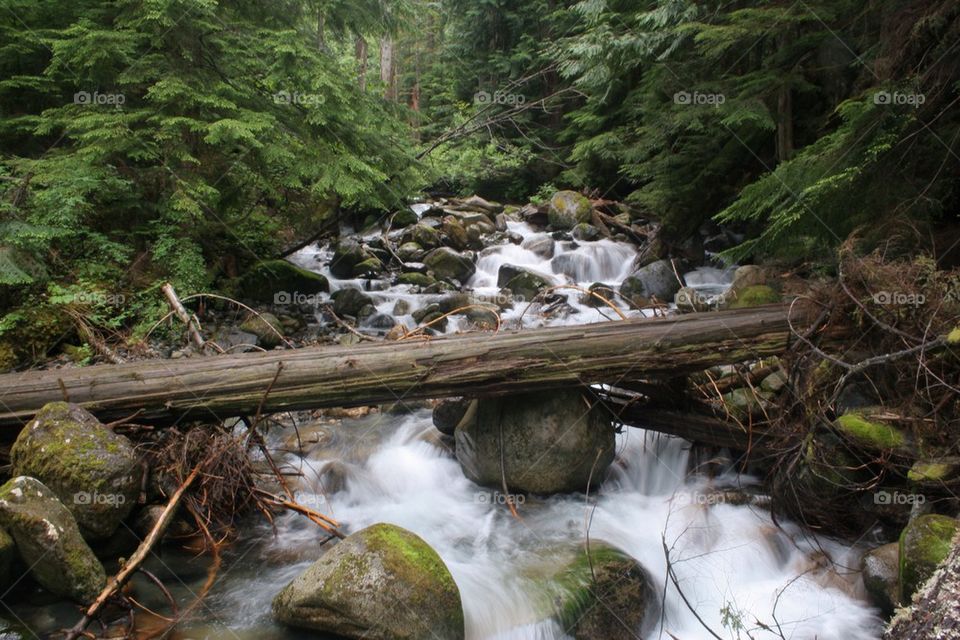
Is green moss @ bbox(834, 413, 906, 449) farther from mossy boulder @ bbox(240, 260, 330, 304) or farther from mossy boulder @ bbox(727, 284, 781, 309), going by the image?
mossy boulder @ bbox(240, 260, 330, 304)

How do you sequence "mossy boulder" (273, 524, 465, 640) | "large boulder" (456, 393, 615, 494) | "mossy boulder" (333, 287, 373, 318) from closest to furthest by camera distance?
"mossy boulder" (273, 524, 465, 640), "large boulder" (456, 393, 615, 494), "mossy boulder" (333, 287, 373, 318)

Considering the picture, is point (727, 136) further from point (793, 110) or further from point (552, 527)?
point (552, 527)

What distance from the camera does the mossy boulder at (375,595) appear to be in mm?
3338

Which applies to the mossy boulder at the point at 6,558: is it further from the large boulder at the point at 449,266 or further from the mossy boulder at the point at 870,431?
the large boulder at the point at 449,266

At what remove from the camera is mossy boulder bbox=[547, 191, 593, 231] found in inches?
595

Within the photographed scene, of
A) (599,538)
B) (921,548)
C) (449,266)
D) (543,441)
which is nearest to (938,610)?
(921,548)

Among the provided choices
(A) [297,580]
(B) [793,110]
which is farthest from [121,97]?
(B) [793,110]

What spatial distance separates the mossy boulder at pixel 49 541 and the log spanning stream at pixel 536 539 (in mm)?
192

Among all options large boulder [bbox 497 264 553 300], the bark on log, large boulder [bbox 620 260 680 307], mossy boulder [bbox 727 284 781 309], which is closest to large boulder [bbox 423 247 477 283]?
large boulder [bbox 497 264 553 300]

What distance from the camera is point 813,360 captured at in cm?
457

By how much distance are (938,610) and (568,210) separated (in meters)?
14.5

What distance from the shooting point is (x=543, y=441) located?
505 centimetres

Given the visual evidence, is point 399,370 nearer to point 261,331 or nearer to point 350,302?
point 261,331

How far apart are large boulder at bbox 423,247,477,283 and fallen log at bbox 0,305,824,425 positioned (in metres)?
7.98
